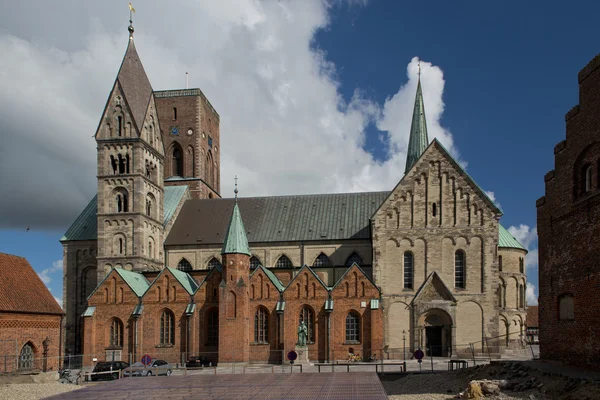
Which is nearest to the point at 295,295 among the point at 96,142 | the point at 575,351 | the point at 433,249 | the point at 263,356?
the point at 263,356

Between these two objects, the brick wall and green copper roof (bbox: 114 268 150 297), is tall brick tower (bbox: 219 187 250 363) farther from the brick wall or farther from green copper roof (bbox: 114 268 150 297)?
the brick wall

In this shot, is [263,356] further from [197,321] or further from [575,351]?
[575,351]

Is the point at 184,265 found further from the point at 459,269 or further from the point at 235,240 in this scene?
the point at 459,269

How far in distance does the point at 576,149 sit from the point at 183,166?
2056 inches

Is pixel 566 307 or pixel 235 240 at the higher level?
pixel 235 240

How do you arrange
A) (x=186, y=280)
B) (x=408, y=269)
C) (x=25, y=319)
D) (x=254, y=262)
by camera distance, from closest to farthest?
(x=25, y=319)
(x=408, y=269)
(x=186, y=280)
(x=254, y=262)

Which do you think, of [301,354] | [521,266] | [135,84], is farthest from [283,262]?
[521,266]

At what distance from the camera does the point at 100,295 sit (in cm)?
5534

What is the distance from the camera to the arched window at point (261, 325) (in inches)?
2124

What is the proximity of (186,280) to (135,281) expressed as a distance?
4.29 metres

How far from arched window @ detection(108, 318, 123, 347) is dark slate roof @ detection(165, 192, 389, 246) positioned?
10.5 metres

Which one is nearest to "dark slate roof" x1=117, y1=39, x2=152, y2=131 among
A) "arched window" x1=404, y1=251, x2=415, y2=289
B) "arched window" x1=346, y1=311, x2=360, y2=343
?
"arched window" x1=346, y1=311, x2=360, y2=343

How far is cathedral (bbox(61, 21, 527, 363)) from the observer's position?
171 ft

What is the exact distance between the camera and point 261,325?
54156 mm
